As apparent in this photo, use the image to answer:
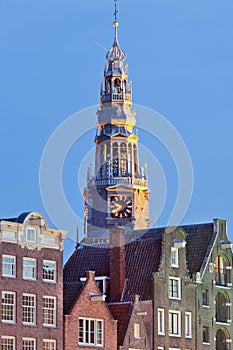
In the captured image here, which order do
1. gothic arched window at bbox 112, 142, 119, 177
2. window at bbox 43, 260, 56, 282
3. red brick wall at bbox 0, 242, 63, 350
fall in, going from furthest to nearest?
gothic arched window at bbox 112, 142, 119, 177
window at bbox 43, 260, 56, 282
red brick wall at bbox 0, 242, 63, 350

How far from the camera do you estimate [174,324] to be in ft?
346

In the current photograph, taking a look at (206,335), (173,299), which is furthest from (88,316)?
(206,335)

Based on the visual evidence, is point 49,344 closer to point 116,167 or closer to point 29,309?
point 29,309

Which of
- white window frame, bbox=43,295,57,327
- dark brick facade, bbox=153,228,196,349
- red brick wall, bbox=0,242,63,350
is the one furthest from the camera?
dark brick facade, bbox=153,228,196,349

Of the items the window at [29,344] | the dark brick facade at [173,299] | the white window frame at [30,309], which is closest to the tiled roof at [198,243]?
the dark brick facade at [173,299]

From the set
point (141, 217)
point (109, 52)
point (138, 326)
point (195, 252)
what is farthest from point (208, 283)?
point (109, 52)

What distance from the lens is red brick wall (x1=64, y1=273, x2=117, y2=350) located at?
316ft

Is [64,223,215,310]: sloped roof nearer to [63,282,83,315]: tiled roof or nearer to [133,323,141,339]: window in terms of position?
[133,323,141,339]: window

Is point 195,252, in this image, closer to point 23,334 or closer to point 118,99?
point 23,334

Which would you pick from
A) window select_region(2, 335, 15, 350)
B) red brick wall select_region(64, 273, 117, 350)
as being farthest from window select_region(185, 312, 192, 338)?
window select_region(2, 335, 15, 350)

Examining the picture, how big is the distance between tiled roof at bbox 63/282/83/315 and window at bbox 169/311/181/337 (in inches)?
343

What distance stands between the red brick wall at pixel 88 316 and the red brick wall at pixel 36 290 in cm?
92

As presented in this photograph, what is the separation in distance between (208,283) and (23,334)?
2047 cm

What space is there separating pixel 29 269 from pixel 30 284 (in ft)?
3.20
